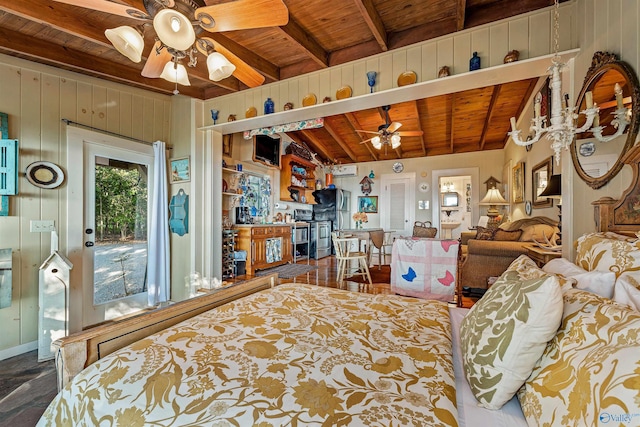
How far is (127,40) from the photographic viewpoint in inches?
61.9

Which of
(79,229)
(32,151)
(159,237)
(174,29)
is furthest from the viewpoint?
(159,237)

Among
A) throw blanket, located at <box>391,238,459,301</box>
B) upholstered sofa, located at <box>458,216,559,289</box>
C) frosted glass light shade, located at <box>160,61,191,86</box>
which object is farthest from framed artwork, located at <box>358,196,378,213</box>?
frosted glass light shade, located at <box>160,61,191,86</box>

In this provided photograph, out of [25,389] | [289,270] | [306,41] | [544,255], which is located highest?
[306,41]

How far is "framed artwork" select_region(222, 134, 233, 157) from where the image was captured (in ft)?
15.0

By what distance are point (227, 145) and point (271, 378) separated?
444 centimetres

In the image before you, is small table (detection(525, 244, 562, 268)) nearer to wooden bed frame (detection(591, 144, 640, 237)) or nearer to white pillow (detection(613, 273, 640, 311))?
wooden bed frame (detection(591, 144, 640, 237))

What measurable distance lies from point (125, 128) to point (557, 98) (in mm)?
4026

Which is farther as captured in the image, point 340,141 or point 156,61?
point 340,141

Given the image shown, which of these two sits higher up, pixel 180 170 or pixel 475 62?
pixel 475 62

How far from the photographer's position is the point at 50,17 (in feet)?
6.59

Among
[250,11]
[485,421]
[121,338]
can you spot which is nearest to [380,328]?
[485,421]

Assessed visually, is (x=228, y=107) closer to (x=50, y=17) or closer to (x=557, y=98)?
(x=50, y=17)

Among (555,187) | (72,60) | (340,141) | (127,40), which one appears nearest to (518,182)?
(555,187)

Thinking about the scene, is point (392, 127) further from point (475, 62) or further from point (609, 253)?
point (609, 253)
